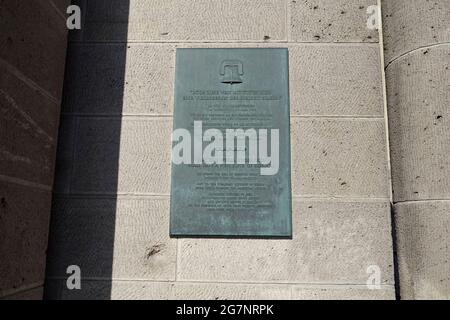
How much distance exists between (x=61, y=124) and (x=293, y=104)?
236 cm

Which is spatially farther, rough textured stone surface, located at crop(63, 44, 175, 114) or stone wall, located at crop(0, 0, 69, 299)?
rough textured stone surface, located at crop(63, 44, 175, 114)

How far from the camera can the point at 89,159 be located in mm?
3750

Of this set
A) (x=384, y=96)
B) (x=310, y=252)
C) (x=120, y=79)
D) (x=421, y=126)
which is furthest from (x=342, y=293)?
(x=120, y=79)

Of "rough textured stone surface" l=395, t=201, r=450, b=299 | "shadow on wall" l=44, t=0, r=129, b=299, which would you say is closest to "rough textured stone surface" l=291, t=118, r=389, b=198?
"rough textured stone surface" l=395, t=201, r=450, b=299

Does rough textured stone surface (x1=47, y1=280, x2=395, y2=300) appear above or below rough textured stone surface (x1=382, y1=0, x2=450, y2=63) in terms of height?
below

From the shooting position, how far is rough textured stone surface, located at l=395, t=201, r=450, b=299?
3.29 m

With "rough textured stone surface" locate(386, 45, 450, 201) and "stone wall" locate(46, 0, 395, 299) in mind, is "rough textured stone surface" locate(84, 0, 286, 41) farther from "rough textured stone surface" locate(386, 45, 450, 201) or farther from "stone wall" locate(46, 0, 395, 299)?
"rough textured stone surface" locate(386, 45, 450, 201)

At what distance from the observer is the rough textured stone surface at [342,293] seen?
345cm

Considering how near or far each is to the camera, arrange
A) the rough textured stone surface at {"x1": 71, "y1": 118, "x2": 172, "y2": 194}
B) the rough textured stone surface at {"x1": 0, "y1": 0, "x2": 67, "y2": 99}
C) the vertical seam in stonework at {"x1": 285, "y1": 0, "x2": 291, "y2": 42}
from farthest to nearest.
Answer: the vertical seam in stonework at {"x1": 285, "y1": 0, "x2": 291, "y2": 42}
the rough textured stone surface at {"x1": 71, "y1": 118, "x2": 172, "y2": 194}
the rough textured stone surface at {"x1": 0, "y1": 0, "x2": 67, "y2": 99}

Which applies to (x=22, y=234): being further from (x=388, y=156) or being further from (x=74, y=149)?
(x=388, y=156)

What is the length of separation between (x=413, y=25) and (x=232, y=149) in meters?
2.17

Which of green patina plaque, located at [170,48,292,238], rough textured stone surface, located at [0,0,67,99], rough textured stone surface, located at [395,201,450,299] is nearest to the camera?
rough textured stone surface, located at [0,0,67,99]

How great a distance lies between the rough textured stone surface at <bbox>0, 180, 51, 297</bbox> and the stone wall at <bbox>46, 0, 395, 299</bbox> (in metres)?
0.22

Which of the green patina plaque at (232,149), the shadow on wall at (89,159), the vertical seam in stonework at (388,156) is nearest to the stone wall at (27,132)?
the shadow on wall at (89,159)
